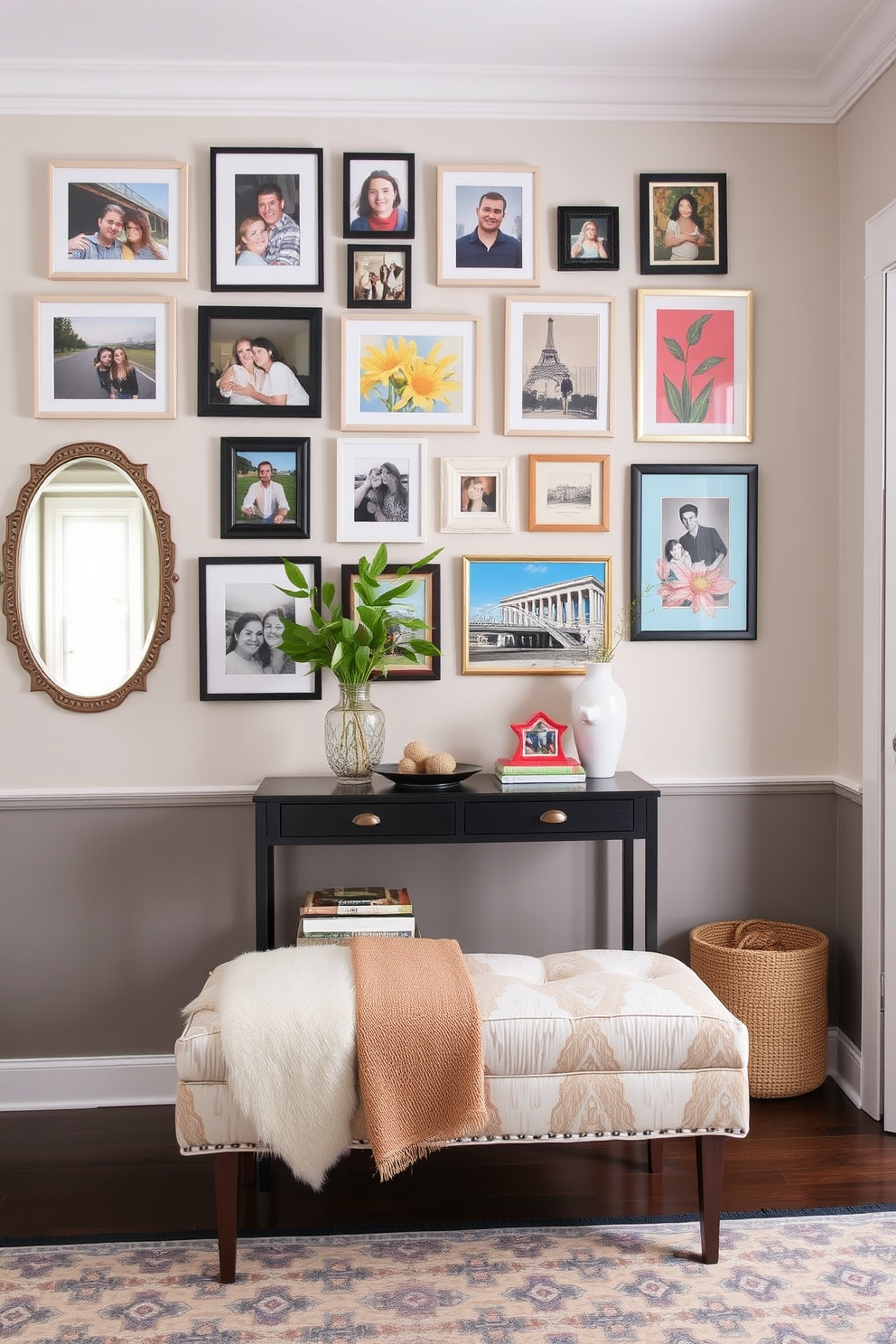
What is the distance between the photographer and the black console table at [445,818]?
106 inches

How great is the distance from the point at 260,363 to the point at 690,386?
4.17 feet

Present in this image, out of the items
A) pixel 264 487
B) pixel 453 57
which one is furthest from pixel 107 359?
pixel 453 57

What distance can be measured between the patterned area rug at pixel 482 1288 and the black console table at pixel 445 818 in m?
0.74

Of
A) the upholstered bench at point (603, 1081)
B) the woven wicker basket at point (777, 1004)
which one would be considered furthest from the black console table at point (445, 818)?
the upholstered bench at point (603, 1081)

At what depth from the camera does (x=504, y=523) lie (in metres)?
3.09

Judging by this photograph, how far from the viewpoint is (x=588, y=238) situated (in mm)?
3074

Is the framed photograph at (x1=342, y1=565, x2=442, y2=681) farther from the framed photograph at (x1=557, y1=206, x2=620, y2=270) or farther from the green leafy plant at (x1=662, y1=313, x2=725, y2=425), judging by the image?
the framed photograph at (x1=557, y1=206, x2=620, y2=270)

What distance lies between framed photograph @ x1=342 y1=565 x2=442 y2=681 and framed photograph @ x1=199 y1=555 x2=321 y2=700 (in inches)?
4.0

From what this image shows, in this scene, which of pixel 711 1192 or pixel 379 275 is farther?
pixel 379 275

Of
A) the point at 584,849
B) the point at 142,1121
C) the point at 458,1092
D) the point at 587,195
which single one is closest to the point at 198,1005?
the point at 458,1092

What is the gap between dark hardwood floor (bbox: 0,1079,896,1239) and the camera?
2387mm

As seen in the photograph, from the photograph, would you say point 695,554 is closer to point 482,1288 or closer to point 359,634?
point 359,634

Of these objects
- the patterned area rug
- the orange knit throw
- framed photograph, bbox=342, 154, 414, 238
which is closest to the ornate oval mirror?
framed photograph, bbox=342, 154, 414, 238

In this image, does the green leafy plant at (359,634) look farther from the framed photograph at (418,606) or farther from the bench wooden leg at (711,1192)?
the bench wooden leg at (711,1192)
